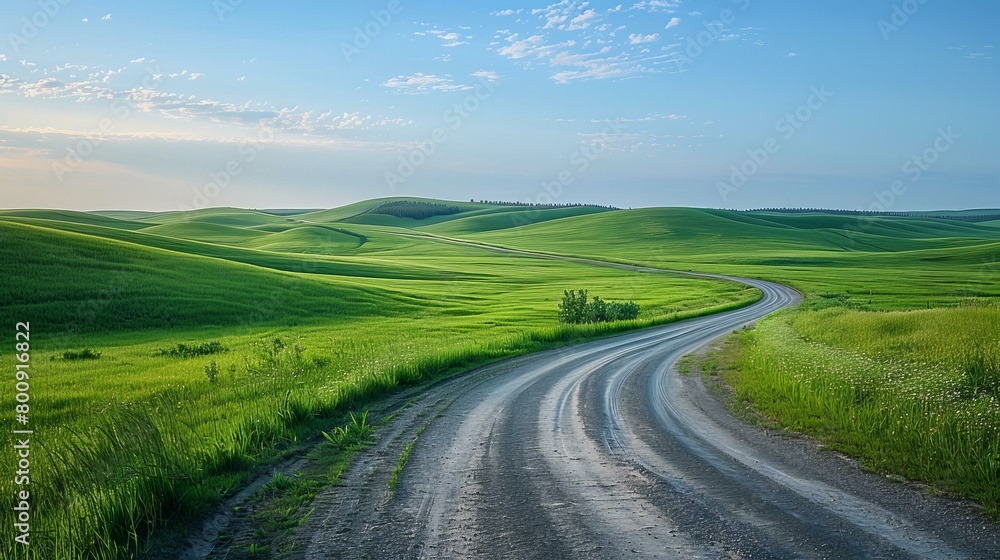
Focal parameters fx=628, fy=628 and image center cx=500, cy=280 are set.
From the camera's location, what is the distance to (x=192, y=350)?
77.6 feet

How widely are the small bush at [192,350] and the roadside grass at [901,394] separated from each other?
18542mm

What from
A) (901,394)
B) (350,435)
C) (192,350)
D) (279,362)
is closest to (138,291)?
(192,350)

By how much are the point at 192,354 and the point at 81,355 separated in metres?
3.47

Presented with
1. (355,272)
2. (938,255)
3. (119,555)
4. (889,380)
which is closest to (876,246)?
(938,255)

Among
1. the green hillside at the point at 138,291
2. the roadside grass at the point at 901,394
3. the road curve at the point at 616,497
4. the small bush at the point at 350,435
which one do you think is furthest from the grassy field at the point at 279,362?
the road curve at the point at 616,497

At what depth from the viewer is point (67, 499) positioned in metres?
6.50

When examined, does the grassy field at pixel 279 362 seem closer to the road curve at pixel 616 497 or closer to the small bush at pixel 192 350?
the small bush at pixel 192 350

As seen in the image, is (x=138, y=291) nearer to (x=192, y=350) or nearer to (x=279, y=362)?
(x=192, y=350)

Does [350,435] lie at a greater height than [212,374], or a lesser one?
greater

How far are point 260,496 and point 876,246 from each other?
7225 inches

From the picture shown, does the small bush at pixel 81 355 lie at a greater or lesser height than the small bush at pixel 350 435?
lesser

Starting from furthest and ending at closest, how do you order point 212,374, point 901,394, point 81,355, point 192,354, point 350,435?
point 192,354
point 81,355
point 212,374
point 350,435
point 901,394

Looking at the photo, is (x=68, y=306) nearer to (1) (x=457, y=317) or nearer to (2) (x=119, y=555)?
(1) (x=457, y=317)

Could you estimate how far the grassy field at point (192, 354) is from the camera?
270 inches
